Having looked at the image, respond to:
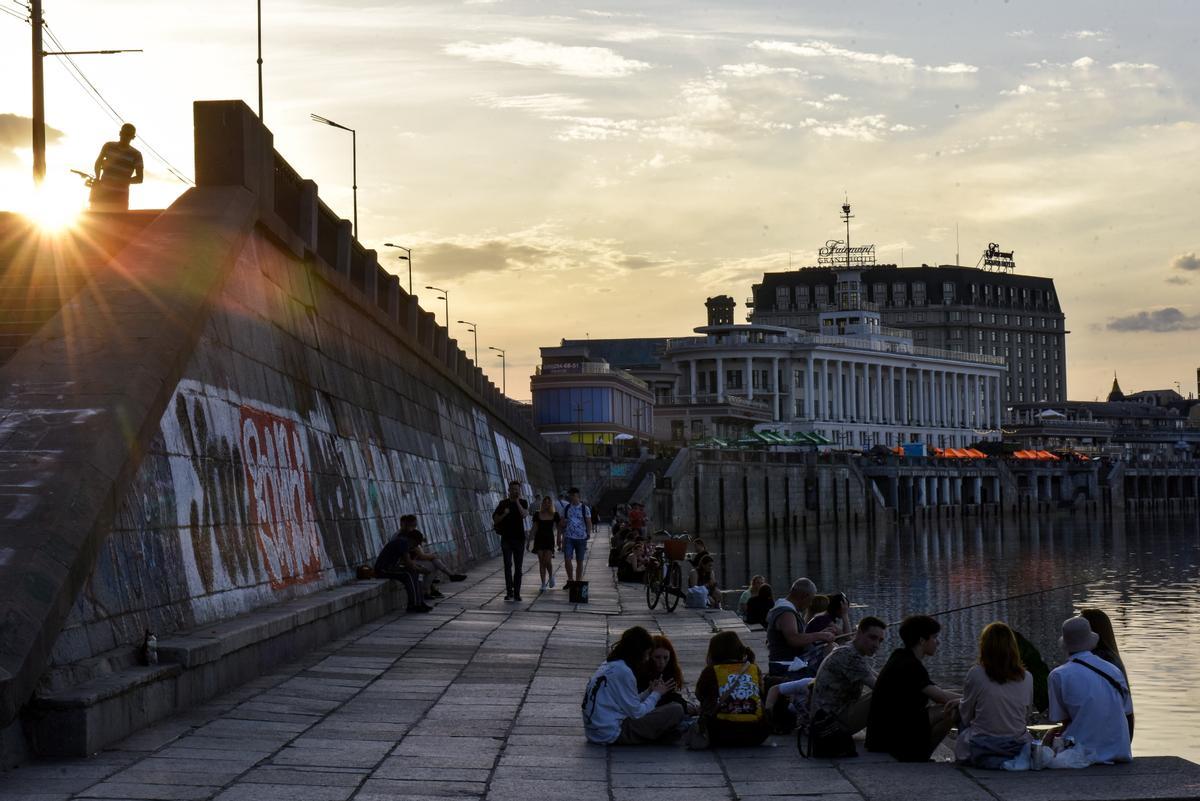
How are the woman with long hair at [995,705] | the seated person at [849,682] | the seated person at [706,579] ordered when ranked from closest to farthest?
the woman with long hair at [995,705], the seated person at [849,682], the seated person at [706,579]

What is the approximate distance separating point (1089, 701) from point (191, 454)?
28.2 feet

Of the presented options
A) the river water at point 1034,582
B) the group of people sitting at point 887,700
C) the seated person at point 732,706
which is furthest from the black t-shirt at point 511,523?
the seated person at point 732,706

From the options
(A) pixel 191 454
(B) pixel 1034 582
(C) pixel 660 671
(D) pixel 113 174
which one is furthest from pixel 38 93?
(B) pixel 1034 582

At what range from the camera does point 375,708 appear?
45.5ft

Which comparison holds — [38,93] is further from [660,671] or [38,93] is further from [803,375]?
[803,375]

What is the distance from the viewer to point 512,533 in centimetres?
2658

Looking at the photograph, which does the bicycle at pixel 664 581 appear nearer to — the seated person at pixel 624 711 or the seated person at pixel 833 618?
the seated person at pixel 833 618

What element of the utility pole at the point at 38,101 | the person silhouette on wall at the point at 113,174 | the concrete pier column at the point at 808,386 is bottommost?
the person silhouette on wall at the point at 113,174

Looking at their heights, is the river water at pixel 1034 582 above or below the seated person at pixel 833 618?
below

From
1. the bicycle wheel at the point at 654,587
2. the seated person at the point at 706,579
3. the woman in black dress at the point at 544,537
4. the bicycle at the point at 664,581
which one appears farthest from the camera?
the seated person at the point at 706,579

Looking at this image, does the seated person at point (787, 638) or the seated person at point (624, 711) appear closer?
the seated person at point (624, 711)

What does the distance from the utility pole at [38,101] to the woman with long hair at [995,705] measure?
19.5m

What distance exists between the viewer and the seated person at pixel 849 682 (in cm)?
1247

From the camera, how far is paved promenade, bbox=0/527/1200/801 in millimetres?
10195
